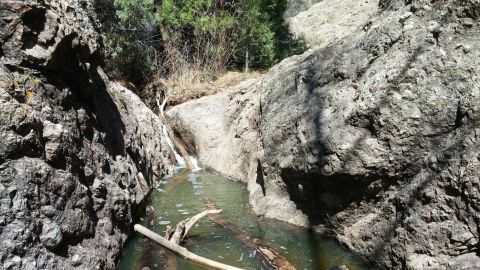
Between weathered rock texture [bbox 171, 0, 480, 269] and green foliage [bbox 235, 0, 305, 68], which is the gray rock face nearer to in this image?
weathered rock texture [bbox 171, 0, 480, 269]

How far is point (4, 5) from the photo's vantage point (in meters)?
3.46

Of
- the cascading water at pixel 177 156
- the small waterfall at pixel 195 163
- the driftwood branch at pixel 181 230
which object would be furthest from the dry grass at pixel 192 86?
the driftwood branch at pixel 181 230

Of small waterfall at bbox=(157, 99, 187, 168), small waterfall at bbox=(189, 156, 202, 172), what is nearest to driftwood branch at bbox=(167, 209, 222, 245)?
small waterfall at bbox=(189, 156, 202, 172)

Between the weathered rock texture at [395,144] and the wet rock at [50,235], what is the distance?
2.91 metres

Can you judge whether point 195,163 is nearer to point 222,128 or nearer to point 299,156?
point 222,128

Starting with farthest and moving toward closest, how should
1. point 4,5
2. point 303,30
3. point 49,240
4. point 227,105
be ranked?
point 303,30 → point 227,105 → point 4,5 → point 49,240

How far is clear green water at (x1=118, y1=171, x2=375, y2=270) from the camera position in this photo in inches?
173

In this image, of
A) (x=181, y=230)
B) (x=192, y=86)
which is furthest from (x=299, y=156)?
(x=192, y=86)

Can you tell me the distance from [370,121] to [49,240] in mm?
3366

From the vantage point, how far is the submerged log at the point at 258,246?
4.32 metres

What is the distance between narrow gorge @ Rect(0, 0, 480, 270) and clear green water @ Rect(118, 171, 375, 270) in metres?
0.02

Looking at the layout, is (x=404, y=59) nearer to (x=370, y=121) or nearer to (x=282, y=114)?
(x=370, y=121)

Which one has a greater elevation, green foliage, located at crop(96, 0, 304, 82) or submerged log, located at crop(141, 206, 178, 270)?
green foliage, located at crop(96, 0, 304, 82)

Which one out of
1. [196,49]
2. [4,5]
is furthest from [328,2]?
[4,5]
